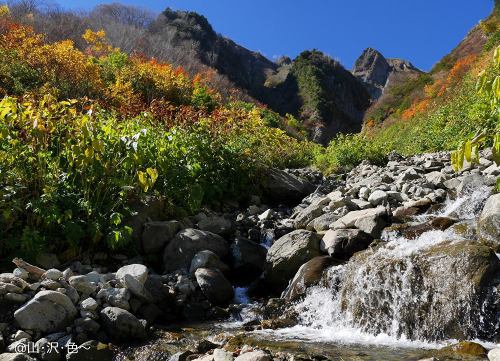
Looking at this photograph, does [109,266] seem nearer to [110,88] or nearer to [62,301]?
[62,301]

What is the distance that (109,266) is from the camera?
582 centimetres

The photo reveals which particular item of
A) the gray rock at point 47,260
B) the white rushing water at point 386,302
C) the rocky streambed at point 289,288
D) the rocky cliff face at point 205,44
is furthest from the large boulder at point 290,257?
the rocky cliff face at point 205,44

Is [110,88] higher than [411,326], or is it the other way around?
[110,88]

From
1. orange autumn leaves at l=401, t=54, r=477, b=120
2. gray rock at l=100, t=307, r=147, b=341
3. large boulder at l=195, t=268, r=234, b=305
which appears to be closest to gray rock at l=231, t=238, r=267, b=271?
large boulder at l=195, t=268, r=234, b=305

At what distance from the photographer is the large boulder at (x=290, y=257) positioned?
6.08 metres

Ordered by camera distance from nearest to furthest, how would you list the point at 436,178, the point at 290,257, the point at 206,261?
the point at 206,261
the point at 290,257
the point at 436,178

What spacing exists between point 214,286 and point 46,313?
6.63 ft

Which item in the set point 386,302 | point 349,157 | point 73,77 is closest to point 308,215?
point 386,302

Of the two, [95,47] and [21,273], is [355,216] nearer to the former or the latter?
[21,273]

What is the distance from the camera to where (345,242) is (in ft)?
20.3

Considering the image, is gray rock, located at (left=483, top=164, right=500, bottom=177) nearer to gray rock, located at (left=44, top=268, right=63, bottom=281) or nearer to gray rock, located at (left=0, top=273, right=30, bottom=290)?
gray rock, located at (left=44, top=268, right=63, bottom=281)

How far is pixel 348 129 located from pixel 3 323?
4295 centimetres

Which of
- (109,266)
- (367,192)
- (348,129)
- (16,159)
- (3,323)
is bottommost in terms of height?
(3,323)

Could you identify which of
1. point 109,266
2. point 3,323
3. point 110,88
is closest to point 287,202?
point 109,266
